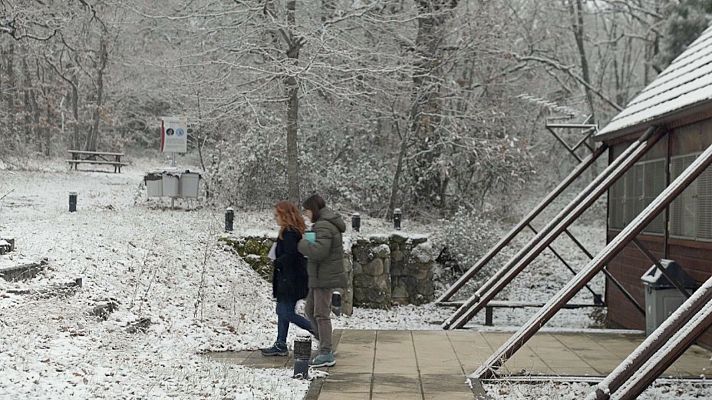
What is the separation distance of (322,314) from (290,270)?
0.60 metres

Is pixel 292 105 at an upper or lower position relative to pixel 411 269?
upper

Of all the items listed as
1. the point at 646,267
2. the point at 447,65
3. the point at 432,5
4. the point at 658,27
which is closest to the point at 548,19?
the point at 658,27

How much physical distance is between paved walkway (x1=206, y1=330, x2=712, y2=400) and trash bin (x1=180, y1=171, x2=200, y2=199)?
882cm

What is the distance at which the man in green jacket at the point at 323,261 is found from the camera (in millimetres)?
8861

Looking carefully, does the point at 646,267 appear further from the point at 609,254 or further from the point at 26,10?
the point at 26,10

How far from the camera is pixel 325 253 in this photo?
8.87 m

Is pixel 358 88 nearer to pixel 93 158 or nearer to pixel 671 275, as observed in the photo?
pixel 671 275

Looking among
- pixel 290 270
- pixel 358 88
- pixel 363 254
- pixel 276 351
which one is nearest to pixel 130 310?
pixel 276 351

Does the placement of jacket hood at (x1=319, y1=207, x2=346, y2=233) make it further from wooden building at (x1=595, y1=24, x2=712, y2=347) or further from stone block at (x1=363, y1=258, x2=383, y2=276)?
stone block at (x1=363, y1=258, x2=383, y2=276)

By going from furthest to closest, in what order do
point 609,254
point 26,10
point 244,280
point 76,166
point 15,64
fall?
point 15,64 → point 76,166 → point 26,10 → point 244,280 → point 609,254

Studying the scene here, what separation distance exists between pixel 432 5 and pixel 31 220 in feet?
37.9

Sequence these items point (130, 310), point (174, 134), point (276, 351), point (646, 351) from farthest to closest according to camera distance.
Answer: point (174, 134) → point (130, 310) → point (276, 351) → point (646, 351)

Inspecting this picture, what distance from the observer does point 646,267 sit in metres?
12.3

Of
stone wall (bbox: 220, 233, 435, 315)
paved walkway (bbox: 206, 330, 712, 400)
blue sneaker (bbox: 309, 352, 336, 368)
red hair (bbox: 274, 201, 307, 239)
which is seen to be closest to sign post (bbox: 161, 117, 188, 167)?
stone wall (bbox: 220, 233, 435, 315)
